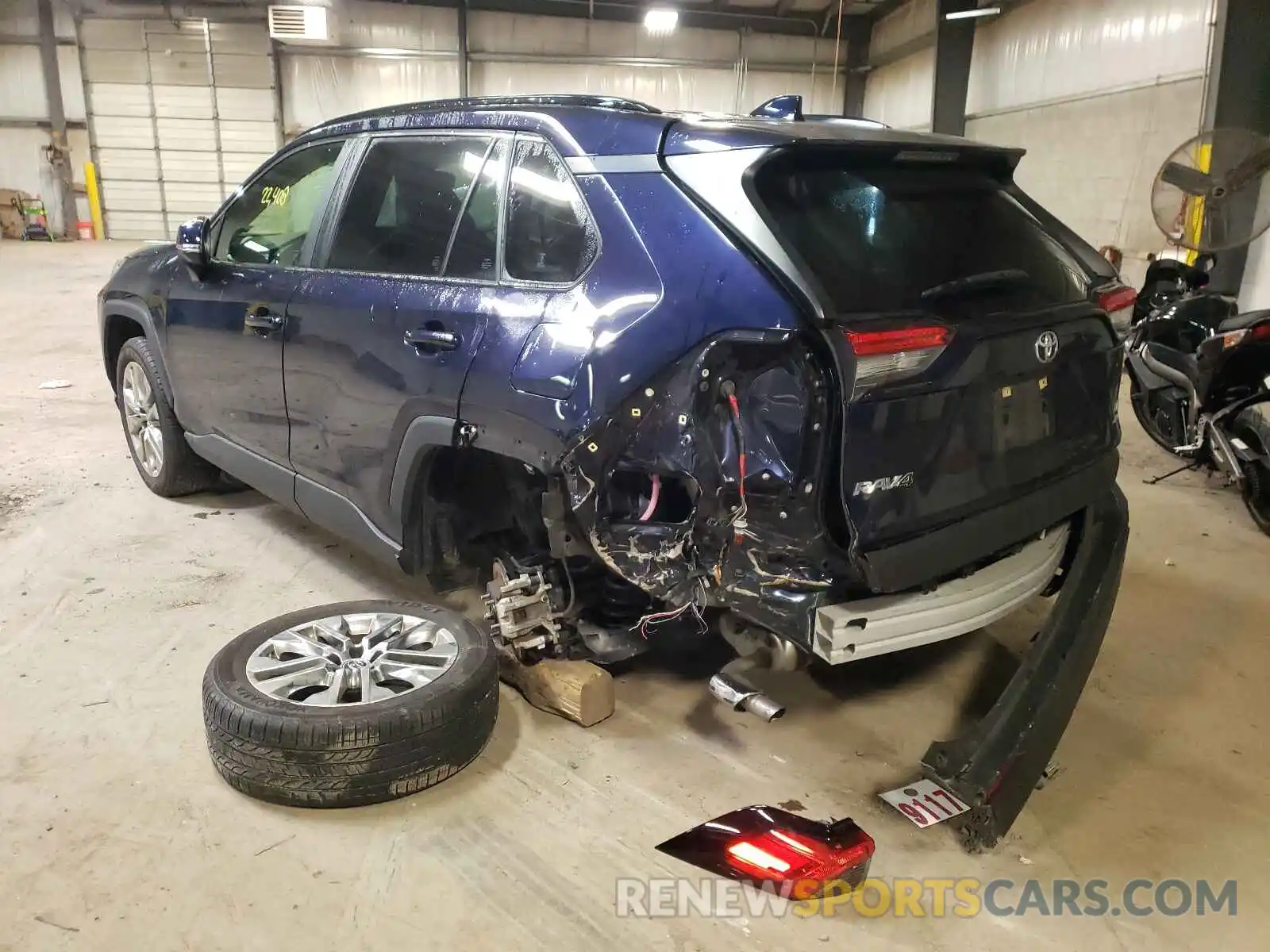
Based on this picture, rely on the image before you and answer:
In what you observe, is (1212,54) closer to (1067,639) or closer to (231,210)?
(1067,639)

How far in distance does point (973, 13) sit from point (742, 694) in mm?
11538

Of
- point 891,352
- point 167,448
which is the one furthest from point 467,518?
point 167,448

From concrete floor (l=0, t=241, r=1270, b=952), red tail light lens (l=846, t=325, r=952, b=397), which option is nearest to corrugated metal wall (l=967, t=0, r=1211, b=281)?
concrete floor (l=0, t=241, r=1270, b=952)

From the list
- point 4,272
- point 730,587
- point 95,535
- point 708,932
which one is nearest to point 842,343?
point 730,587

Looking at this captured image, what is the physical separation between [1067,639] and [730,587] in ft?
3.34

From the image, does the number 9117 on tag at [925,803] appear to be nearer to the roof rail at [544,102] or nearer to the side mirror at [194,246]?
A: the roof rail at [544,102]

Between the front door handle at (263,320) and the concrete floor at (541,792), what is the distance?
39.2 inches

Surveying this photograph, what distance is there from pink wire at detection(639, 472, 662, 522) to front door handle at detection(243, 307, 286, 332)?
1.65 meters

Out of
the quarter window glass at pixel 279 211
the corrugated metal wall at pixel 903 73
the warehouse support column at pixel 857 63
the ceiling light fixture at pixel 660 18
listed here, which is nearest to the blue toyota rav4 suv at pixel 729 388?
the quarter window glass at pixel 279 211

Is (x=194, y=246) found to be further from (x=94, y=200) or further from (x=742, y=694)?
(x=94, y=200)

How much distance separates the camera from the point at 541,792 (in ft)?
7.79

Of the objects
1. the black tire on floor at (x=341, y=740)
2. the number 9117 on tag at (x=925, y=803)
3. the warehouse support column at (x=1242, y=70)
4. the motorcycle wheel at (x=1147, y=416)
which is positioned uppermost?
the warehouse support column at (x=1242, y=70)

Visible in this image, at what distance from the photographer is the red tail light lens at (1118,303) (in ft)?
8.75

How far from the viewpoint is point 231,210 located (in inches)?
149
